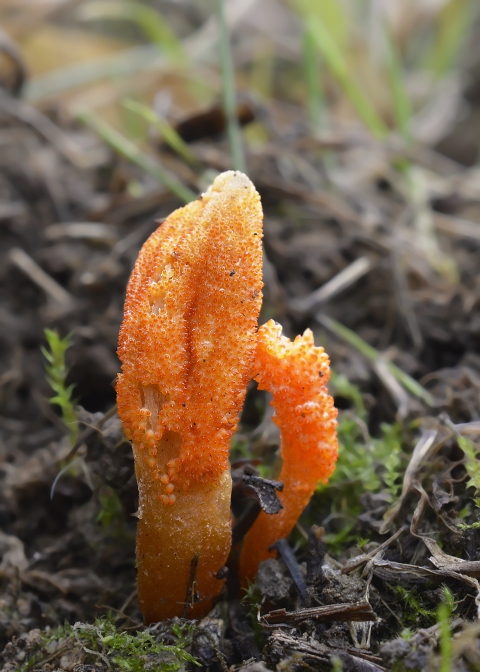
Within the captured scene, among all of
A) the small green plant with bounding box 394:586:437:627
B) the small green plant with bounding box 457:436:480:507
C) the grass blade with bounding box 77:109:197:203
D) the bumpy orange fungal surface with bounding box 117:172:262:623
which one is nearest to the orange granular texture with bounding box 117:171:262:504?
the bumpy orange fungal surface with bounding box 117:172:262:623

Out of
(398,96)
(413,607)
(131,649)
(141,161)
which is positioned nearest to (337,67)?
(398,96)

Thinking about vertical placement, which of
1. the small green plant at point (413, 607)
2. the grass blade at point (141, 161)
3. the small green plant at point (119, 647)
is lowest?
the small green plant at point (119, 647)

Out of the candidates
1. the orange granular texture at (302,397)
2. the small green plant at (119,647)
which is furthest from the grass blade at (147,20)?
the small green plant at (119,647)

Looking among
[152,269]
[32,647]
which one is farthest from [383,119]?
[32,647]

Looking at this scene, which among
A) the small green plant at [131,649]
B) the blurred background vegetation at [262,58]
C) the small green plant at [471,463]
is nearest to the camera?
the small green plant at [131,649]

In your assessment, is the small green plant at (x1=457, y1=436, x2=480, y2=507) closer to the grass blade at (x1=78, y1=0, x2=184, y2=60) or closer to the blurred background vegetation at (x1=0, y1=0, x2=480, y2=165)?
the blurred background vegetation at (x1=0, y1=0, x2=480, y2=165)

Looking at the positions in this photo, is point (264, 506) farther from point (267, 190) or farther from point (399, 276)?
point (267, 190)

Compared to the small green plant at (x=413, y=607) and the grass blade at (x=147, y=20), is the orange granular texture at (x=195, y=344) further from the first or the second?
the grass blade at (x=147, y=20)
